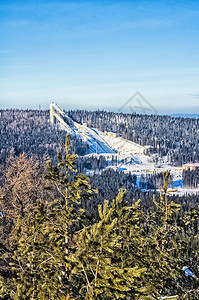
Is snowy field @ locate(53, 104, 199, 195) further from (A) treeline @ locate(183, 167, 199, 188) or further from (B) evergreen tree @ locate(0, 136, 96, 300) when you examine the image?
(B) evergreen tree @ locate(0, 136, 96, 300)

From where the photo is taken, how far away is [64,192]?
10859mm

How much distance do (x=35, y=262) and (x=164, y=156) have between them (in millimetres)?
173029

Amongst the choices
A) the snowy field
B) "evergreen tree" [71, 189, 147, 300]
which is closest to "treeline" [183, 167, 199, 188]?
the snowy field

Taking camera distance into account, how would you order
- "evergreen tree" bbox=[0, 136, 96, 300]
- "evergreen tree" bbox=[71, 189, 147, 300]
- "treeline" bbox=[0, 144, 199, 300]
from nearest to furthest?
"evergreen tree" bbox=[71, 189, 147, 300] → "treeline" bbox=[0, 144, 199, 300] → "evergreen tree" bbox=[0, 136, 96, 300]

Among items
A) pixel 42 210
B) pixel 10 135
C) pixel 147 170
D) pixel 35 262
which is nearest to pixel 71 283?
pixel 35 262

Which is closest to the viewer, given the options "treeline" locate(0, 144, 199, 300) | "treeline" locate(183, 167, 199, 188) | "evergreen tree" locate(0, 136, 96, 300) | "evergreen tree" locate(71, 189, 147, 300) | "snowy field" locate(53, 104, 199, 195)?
"evergreen tree" locate(71, 189, 147, 300)

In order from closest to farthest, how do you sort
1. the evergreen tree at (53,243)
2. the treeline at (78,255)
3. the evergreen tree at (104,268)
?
the evergreen tree at (104,268), the treeline at (78,255), the evergreen tree at (53,243)

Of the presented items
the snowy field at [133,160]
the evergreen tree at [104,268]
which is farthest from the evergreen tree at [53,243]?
the snowy field at [133,160]

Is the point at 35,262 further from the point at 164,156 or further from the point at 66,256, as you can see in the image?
the point at 164,156

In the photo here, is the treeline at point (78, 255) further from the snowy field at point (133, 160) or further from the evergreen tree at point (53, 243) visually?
the snowy field at point (133, 160)

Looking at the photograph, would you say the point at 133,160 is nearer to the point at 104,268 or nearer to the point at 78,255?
the point at 78,255

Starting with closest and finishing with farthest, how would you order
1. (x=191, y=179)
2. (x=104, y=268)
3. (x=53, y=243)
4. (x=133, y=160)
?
(x=104, y=268), (x=53, y=243), (x=191, y=179), (x=133, y=160)

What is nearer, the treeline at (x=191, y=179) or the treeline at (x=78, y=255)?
the treeline at (x=78, y=255)

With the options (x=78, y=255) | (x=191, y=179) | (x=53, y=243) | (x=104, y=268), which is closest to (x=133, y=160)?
(x=191, y=179)
